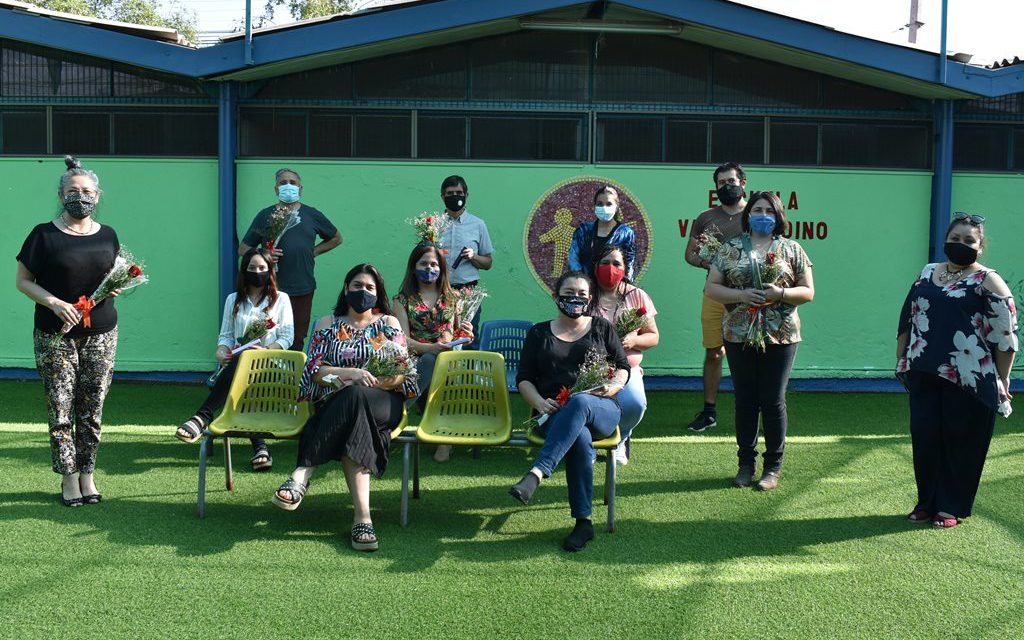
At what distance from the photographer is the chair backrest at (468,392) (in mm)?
5922

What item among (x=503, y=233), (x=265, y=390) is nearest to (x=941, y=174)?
(x=503, y=233)

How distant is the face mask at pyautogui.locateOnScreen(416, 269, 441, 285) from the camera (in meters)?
6.69

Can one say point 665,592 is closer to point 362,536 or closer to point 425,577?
point 425,577

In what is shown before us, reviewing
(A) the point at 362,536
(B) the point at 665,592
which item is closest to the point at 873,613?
(B) the point at 665,592

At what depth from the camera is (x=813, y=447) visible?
7336 mm

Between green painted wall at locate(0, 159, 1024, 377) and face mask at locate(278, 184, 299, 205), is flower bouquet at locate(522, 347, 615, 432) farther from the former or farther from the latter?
green painted wall at locate(0, 159, 1024, 377)

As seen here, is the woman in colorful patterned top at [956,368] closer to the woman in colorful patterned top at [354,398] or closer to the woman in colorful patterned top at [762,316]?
the woman in colorful patterned top at [762,316]

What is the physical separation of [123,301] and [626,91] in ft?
17.0

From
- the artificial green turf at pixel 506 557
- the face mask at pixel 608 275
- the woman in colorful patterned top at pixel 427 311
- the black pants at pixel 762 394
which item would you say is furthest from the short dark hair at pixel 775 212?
the woman in colorful patterned top at pixel 427 311

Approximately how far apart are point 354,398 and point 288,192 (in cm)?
307

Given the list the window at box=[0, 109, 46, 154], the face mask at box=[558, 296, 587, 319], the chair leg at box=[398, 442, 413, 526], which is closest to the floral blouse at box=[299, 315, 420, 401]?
the chair leg at box=[398, 442, 413, 526]

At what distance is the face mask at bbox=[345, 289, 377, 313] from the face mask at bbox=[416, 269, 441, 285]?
95 cm

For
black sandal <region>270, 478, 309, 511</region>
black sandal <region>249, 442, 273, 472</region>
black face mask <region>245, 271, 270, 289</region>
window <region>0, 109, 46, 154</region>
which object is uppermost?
window <region>0, 109, 46, 154</region>

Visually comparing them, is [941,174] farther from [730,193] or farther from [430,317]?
[430,317]
